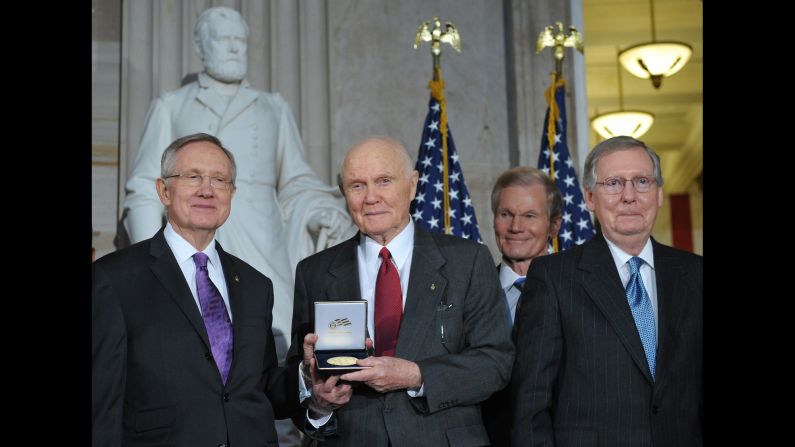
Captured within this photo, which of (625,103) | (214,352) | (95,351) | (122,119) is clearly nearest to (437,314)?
(214,352)

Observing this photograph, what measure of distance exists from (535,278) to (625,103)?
1012 centimetres

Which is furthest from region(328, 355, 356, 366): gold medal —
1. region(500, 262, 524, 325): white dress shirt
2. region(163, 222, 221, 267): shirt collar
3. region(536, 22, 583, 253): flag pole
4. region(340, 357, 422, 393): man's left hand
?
region(536, 22, 583, 253): flag pole

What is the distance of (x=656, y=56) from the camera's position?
9312 millimetres

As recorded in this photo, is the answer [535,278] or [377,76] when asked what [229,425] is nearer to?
[535,278]

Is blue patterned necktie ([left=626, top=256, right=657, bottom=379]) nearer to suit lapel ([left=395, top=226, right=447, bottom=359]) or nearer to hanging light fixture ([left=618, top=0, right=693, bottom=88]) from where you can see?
suit lapel ([left=395, top=226, right=447, bottom=359])

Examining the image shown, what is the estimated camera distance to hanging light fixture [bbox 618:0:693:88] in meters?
9.27

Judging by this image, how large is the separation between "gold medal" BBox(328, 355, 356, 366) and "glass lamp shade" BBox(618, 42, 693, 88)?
7.29m

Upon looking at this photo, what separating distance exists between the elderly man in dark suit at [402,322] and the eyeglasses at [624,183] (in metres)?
0.42

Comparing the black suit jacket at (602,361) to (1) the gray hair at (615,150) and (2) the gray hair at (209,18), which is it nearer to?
(1) the gray hair at (615,150)

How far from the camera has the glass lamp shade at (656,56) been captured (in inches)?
365

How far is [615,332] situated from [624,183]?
17.9 inches

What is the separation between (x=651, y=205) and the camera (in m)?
2.96

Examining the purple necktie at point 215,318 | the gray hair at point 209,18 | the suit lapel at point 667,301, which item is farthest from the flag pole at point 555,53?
the purple necktie at point 215,318

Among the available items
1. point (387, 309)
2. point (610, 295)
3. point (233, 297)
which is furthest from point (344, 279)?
point (610, 295)
